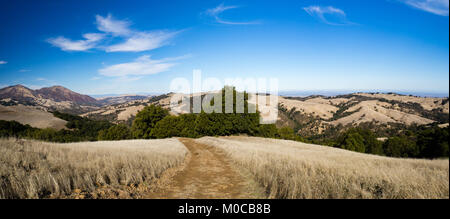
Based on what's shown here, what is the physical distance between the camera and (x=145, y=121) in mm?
52938

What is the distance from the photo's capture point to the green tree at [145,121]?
5203 cm

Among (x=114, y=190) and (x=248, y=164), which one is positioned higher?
(x=114, y=190)

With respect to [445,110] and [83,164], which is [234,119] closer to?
[83,164]

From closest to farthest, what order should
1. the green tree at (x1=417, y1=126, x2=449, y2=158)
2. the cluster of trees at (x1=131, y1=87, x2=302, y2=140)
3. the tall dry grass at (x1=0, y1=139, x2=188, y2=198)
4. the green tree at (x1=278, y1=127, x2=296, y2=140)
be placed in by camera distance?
1. the tall dry grass at (x1=0, y1=139, x2=188, y2=198)
2. the green tree at (x1=417, y1=126, x2=449, y2=158)
3. the cluster of trees at (x1=131, y1=87, x2=302, y2=140)
4. the green tree at (x1=278, y1=127, x2=296, y2=140)

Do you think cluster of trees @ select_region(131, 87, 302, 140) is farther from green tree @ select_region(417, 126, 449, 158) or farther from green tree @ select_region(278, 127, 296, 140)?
green tree @ select_region(417, 126, 449, 158)

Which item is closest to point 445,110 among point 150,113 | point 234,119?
point 234,119

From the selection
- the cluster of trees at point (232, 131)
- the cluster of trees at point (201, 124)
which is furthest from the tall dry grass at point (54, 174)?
the cluster of trees at point (201, 124)

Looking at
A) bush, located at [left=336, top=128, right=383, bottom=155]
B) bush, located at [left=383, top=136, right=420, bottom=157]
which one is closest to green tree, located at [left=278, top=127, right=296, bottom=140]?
bush, located at [left=336, top=128, right=383, bottom=155]

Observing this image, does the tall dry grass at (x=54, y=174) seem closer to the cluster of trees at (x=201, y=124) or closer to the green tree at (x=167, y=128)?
the cluster of trees at (x=201, y=124)

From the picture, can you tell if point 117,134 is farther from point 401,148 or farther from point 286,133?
point 401,148

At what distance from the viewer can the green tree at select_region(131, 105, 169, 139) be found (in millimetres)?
52031

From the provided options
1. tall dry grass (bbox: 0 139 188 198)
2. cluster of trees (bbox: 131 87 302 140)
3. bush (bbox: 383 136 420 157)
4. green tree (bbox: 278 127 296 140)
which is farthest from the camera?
green tree (bbox: 278 127 296 140)
